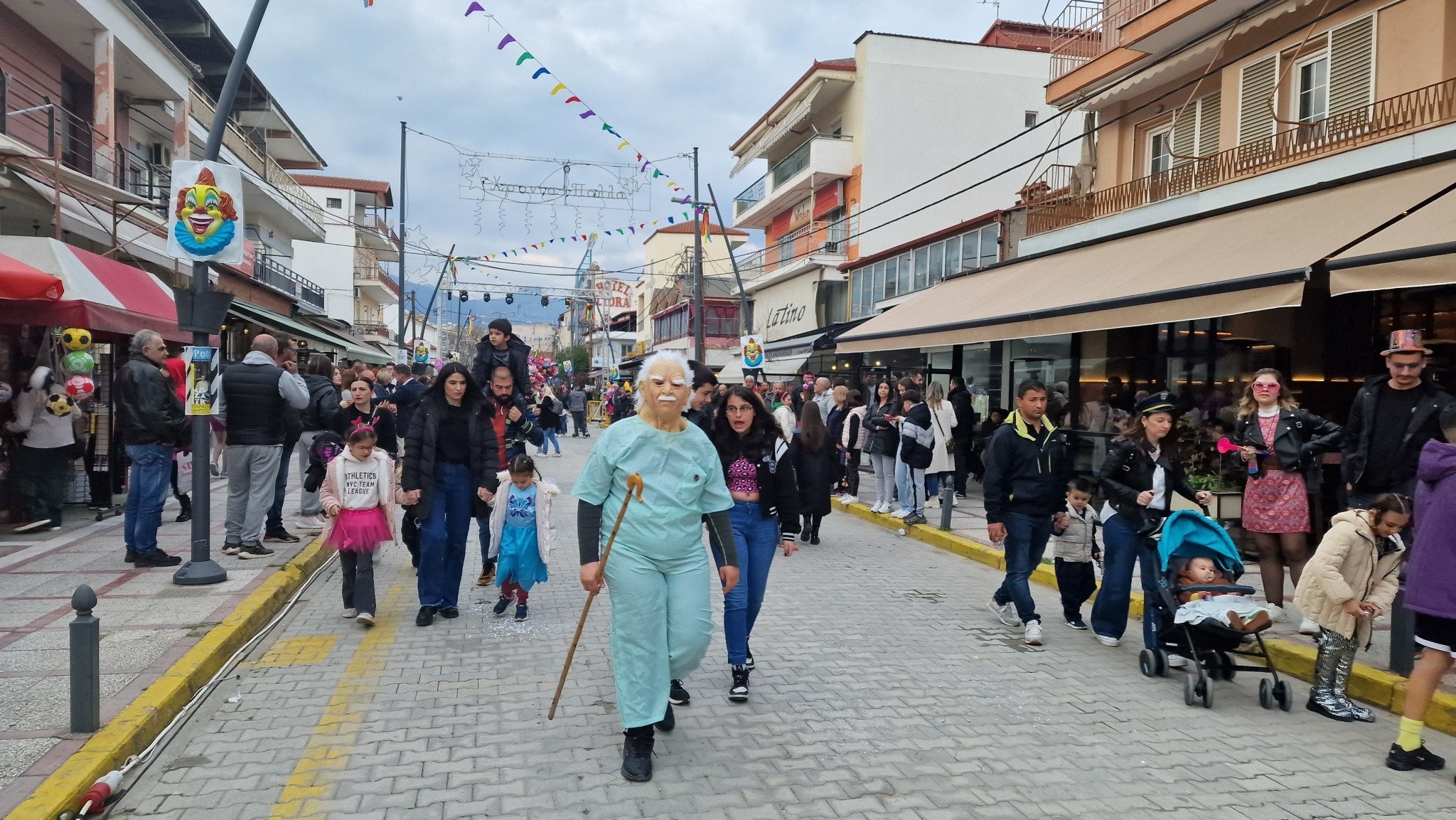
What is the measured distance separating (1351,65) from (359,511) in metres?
11.5

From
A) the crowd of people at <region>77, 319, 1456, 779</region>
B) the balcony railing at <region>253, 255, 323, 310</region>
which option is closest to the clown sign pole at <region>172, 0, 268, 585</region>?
the crowd of people at <region>77, 319, 1456, 779</region>

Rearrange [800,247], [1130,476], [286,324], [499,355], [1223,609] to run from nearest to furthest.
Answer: [1223,609]
[1130,476]
[499,355]
[286,324]
[800,247]

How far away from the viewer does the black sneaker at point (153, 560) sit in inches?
296

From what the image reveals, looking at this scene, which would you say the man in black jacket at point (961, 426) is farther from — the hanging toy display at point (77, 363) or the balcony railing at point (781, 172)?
the balcony railing at point (781, 172)

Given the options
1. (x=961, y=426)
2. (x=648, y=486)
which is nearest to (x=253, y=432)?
(x=648, y=486)

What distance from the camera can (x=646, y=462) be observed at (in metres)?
4.00

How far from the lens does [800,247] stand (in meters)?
33.6

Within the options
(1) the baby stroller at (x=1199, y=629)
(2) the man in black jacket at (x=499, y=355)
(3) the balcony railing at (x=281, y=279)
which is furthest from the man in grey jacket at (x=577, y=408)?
(1) the baby stroller at (x=1199, y=629)

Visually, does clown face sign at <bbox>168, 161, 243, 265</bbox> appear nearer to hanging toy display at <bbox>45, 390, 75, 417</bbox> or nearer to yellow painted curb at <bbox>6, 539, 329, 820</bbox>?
yellow painted curb at <bbox>6, 539, 329, 820</bbox>

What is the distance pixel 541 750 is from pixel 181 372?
296 inches

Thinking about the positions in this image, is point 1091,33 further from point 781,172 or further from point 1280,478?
point 781,172

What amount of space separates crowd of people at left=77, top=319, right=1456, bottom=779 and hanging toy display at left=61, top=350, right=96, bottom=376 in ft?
2.40

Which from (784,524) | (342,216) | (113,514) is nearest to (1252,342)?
(784,524)

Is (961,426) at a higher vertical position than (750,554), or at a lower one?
higher
